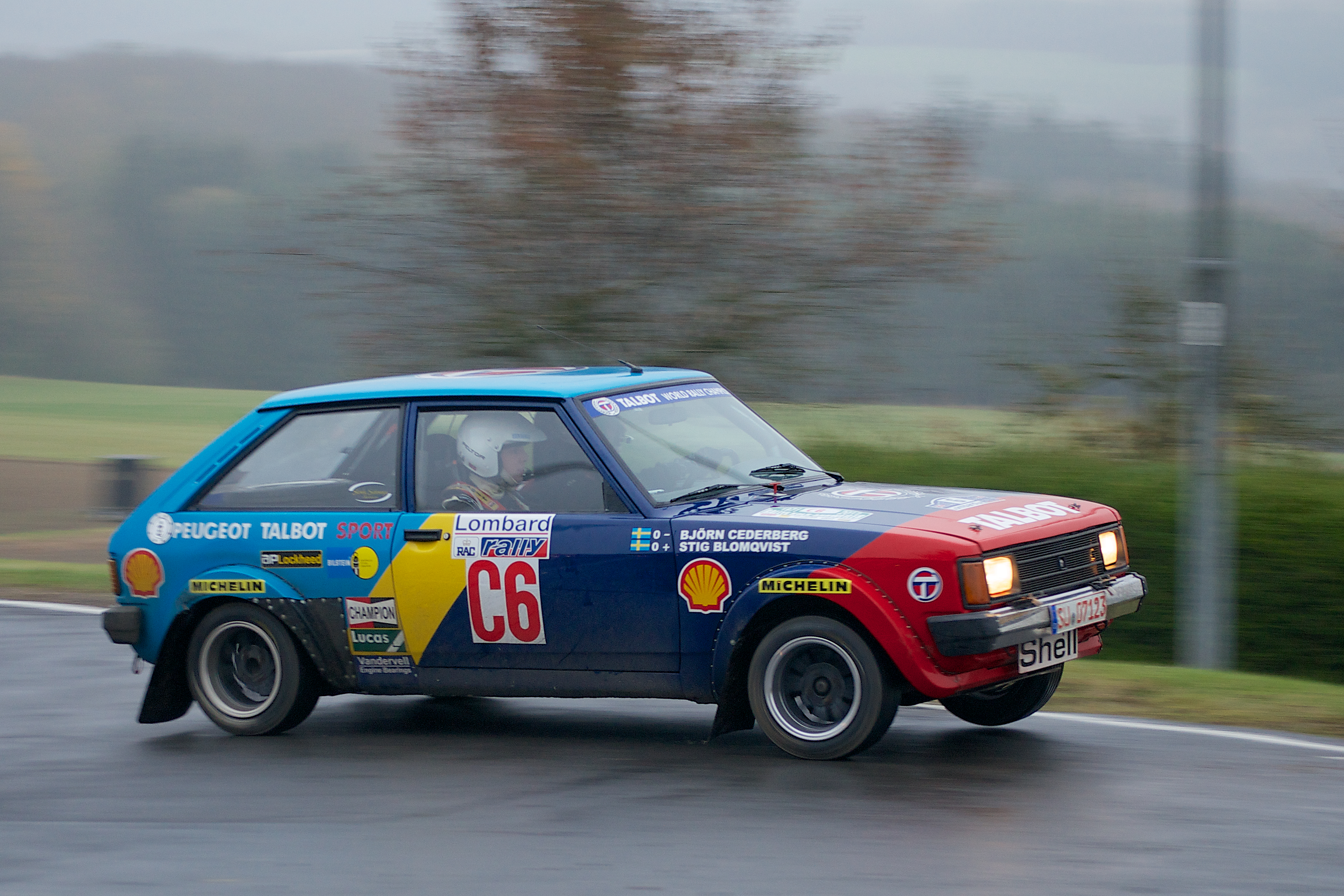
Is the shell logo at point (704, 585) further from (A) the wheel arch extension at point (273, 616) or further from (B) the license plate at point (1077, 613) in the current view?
(A) the wheel arch extension at point (273, 616)

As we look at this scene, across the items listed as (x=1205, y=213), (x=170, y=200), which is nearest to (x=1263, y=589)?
(x=1205, y=213)

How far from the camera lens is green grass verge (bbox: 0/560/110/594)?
13.7 meters

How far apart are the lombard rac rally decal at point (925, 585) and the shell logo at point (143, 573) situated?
3.77 metres

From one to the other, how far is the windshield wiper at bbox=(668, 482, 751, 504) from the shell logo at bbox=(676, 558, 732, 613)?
0.42 metres

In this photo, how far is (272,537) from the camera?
24.3 feet

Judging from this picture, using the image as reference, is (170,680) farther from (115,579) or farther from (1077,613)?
(1077,613)

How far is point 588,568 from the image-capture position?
22.2 feet

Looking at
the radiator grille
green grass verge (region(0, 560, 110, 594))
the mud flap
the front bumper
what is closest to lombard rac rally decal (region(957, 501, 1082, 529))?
the radiator grille

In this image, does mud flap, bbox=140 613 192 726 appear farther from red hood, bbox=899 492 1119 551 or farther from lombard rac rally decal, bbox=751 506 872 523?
red hood, bbox=899 492 1119 551

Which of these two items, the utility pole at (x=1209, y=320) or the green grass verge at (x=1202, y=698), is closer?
the green grass verge at (x=1202, y=698)

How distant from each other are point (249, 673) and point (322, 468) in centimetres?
109

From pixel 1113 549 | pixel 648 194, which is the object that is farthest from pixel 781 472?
pixel 648 194

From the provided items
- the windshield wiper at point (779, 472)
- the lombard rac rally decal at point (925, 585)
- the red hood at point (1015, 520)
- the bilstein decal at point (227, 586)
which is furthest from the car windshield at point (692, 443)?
the bilstein decal at point (227, 586)

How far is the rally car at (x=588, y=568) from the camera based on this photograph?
6.32 meters
